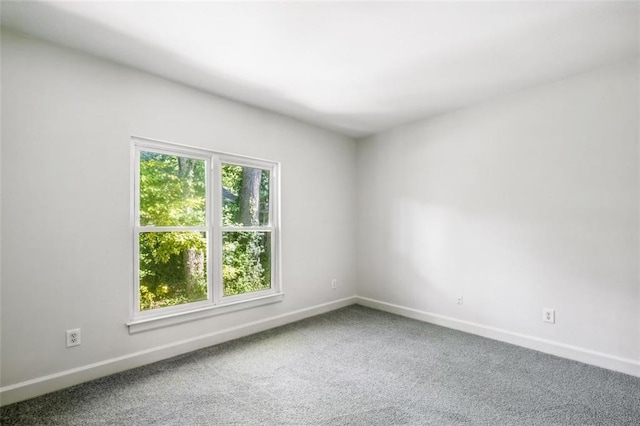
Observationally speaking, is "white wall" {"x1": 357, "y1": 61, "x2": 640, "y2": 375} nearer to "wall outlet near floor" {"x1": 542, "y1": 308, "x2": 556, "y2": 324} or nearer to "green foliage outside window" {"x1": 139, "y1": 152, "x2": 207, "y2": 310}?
"wall outlet near floor" {"x1": 542, "y1": 308, "x2": 556, "y2": 324}

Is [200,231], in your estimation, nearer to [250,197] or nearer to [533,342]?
[250,197]

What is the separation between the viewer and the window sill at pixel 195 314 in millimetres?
2734

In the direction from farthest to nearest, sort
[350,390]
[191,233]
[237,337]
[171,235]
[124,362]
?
[237,337], [191,233], [171,235], [124,362], [350,390]

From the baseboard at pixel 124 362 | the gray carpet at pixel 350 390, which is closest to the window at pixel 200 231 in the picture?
the baseboard at pixel 124 362

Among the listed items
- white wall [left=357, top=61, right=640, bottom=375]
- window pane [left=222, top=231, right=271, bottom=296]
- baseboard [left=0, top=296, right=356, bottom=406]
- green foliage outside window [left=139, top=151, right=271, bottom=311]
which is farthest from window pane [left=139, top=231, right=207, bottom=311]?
white wall [left=357, top=61, right=640, bottom=375]

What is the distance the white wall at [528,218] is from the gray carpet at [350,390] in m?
0.39

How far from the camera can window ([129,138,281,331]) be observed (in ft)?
9.39

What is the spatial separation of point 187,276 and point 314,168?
209 cm

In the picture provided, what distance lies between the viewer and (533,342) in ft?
10.1

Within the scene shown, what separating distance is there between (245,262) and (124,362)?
142 cm

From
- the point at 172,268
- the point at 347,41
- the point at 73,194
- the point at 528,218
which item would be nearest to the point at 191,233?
the point at 172,268

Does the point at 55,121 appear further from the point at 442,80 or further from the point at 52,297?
the point at 442,80

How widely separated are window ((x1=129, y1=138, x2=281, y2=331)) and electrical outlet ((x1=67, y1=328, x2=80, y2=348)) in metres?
0.35

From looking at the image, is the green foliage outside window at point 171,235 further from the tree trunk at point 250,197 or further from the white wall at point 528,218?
the white wall at point 528,218
